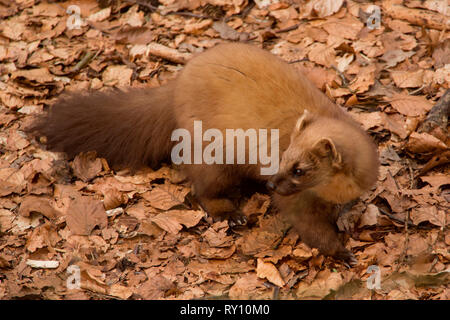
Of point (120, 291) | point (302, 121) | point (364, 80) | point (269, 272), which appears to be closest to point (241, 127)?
point (302, 121)

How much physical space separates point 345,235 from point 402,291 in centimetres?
76

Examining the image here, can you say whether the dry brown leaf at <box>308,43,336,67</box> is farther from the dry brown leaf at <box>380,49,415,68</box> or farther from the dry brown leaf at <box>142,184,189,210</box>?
the dry brown leaf at <box>142,184,189,210</box>

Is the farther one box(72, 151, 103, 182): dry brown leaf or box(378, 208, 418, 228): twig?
box(72, 151, 103, 182): dry brown leaf

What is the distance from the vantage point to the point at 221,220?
4730 mm

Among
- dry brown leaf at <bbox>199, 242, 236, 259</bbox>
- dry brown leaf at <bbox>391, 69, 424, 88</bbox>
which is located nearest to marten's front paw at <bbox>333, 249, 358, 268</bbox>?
dry brown leaf at <bbox>199, 242, 236, 259</bbox>

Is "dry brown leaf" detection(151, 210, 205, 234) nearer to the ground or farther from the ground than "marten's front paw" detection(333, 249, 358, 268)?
nearer to the ground

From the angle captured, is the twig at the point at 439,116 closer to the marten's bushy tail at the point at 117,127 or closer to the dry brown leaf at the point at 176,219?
the dry brown leaf at the point at 176,219

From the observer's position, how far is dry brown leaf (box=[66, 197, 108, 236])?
4613 millimetres

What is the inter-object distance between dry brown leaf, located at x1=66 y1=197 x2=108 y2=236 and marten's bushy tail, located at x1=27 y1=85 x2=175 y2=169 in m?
0.47

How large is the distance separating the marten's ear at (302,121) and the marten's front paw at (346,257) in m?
1.05

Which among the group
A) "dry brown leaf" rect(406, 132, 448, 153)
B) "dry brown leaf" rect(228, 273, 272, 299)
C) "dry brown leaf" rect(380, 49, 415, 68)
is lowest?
"dry brown leaf" rect(228, 273, 272, 299)

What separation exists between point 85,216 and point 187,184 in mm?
969

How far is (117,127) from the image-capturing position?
16.1 feet

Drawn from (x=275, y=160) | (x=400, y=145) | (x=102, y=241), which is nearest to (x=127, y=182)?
(x=102, y=241)
